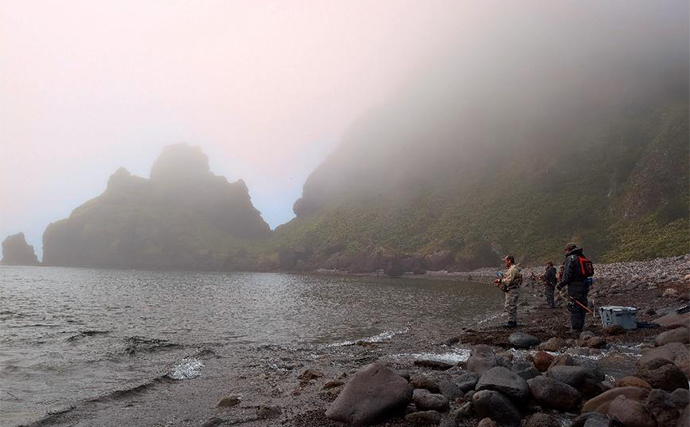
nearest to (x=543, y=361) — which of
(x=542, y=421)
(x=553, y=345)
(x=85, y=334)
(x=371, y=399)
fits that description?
(x=553, y=345)

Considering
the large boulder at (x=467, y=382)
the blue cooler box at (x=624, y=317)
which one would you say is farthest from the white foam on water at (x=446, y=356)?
the blue cooler box at (x=624, y=317)

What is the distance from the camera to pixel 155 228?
549 ft

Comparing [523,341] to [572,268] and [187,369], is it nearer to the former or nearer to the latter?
[572,268]

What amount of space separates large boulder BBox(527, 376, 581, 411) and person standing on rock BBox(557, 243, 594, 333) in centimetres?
827

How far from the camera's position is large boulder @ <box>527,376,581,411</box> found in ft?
22.7

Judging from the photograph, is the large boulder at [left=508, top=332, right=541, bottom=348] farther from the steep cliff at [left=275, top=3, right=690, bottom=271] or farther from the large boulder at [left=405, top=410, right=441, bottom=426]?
the steep cliff at [left=275, top=3, right=690, bottom=271]

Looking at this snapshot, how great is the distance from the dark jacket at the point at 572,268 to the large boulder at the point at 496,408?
9300 millimetres

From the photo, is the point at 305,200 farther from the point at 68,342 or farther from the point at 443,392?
the point at 443,392

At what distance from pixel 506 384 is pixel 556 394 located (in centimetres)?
81

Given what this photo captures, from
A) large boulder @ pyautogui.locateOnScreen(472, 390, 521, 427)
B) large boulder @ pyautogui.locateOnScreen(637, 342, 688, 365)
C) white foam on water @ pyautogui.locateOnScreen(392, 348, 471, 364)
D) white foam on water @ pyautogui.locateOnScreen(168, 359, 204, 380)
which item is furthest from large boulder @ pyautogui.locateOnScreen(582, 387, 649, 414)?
white foam on water @ pyautogui.locateOnScreen(168, 359, 204, 380)

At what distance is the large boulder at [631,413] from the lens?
18.2 feet

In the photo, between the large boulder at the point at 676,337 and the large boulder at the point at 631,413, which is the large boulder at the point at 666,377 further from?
the large boulder at the point at 676,337

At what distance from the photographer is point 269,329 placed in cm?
2059

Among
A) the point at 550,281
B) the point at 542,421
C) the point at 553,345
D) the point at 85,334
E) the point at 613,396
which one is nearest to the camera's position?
the point at 542,421
